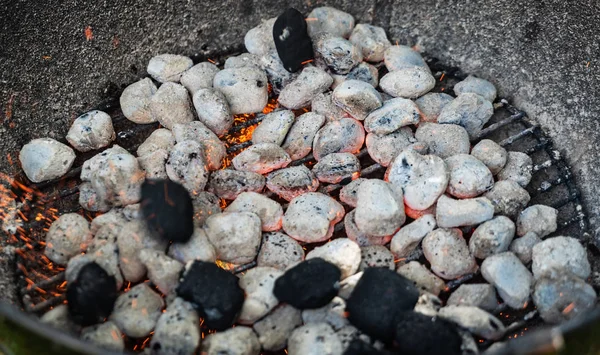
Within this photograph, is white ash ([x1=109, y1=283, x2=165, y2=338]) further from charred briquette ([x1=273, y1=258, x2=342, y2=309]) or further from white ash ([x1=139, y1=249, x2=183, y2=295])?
charred briquette ([x1=273, y1=258, x2=342, y2=309])

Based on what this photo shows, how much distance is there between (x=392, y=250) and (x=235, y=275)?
337mm

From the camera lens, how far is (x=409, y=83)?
62.1 inches

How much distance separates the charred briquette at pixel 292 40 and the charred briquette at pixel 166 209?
57cm

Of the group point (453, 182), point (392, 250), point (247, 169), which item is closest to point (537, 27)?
point (453, 182)

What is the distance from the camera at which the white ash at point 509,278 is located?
1222 millimetres

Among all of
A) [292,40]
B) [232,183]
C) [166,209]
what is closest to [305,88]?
[292,40]

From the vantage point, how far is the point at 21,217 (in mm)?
1354

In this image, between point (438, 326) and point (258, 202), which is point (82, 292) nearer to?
point (258, 202)

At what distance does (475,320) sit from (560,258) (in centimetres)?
25

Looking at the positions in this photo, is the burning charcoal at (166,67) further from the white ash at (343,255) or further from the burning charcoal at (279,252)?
the white ash at (343,255)

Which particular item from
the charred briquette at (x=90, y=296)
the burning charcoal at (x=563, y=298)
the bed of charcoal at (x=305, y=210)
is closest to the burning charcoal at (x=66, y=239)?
the bed of charcoal at (x=305, y=210)

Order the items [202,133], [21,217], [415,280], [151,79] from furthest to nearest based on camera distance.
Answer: [151,79] < [202,133] < [21,217] < [415,280]

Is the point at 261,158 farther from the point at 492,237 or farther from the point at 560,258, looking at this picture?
the point at 560,258

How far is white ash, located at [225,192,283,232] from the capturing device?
135cm
